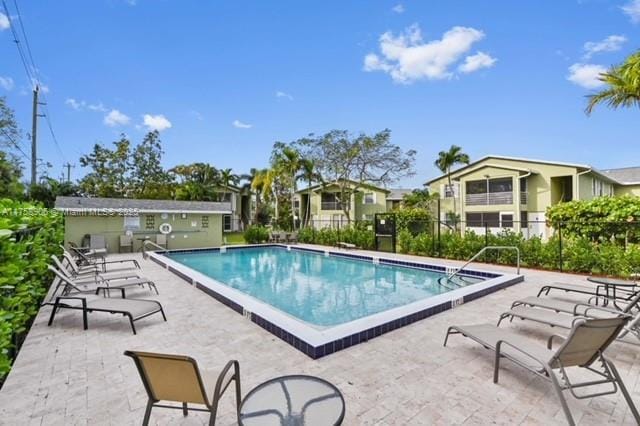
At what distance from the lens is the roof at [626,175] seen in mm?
23755

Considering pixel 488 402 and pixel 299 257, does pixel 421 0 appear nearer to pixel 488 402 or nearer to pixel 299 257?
pixel 299 257

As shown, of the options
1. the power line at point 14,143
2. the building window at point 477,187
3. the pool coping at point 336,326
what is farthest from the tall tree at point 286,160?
the pool coping at point 336,326

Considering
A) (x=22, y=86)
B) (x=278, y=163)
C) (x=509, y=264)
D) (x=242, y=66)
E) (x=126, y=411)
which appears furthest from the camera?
(x=278, y=163)

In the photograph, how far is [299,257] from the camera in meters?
15.8

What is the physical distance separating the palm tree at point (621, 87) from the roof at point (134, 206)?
719 inches

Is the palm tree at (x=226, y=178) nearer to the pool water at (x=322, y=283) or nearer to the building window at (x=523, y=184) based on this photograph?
the pool water at (x=322, y=283)

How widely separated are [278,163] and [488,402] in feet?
77.2

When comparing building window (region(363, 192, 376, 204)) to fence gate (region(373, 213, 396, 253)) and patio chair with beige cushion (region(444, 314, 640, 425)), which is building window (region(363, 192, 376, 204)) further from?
patio chair with beige cushion (region(444, 314, 640, 425))

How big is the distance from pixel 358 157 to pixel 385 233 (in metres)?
9.62

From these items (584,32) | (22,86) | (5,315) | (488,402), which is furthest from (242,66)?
(488,402)

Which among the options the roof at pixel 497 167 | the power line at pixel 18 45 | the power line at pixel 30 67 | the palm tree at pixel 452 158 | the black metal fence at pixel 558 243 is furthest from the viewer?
the palm tree at pixel 452 158

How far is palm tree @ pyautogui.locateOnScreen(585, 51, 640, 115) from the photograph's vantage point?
995 centimetres

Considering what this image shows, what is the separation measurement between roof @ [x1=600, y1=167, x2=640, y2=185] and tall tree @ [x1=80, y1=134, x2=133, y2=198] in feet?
130

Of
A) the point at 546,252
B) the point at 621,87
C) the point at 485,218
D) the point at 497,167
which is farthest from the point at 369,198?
the point at 621,87
